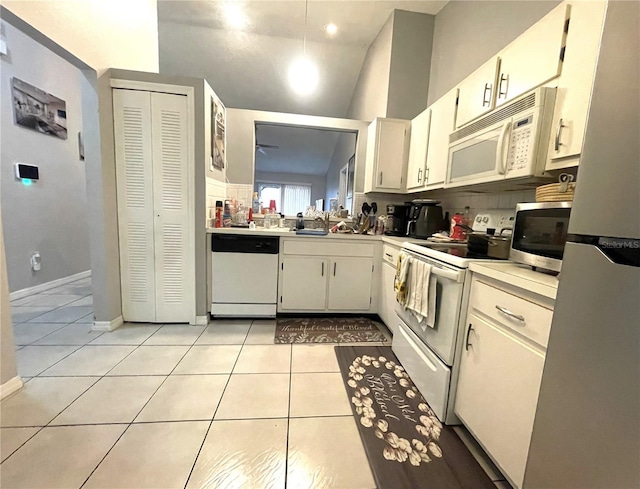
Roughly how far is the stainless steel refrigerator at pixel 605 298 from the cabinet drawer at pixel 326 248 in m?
1.95

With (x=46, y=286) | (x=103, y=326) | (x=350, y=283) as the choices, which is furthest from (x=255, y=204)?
(x=46, y=286)

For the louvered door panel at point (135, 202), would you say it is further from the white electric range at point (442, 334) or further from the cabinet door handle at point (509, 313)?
the cabinet door handle at point (509, 313)

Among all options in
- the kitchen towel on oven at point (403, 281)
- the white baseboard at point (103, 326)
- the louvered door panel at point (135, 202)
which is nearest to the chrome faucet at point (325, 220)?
the kitchen towel on oven at point (403, 281)

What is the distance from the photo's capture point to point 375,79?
129 inches

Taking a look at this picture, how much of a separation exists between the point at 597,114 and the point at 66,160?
4779 millimetres

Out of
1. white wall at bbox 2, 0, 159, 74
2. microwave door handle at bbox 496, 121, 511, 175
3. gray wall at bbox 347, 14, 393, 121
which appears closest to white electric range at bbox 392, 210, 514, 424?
microwave door handle at bbox 496, 121, 511, 175

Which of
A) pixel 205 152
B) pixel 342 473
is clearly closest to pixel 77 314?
pixel 205 152

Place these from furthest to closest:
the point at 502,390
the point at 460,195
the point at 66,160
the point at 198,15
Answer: the point at 66,160
the point at 198,15
the point at 460,195
the point at 502,390

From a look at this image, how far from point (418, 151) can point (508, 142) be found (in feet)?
3.77

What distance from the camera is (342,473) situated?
1132 mm

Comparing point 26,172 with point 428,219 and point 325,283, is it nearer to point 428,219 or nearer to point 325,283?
point 325,283

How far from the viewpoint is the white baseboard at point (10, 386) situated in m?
1.44

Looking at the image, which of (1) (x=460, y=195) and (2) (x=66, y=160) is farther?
(2) (x=66, y=160)

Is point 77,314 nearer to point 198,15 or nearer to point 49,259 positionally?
point 49,259
